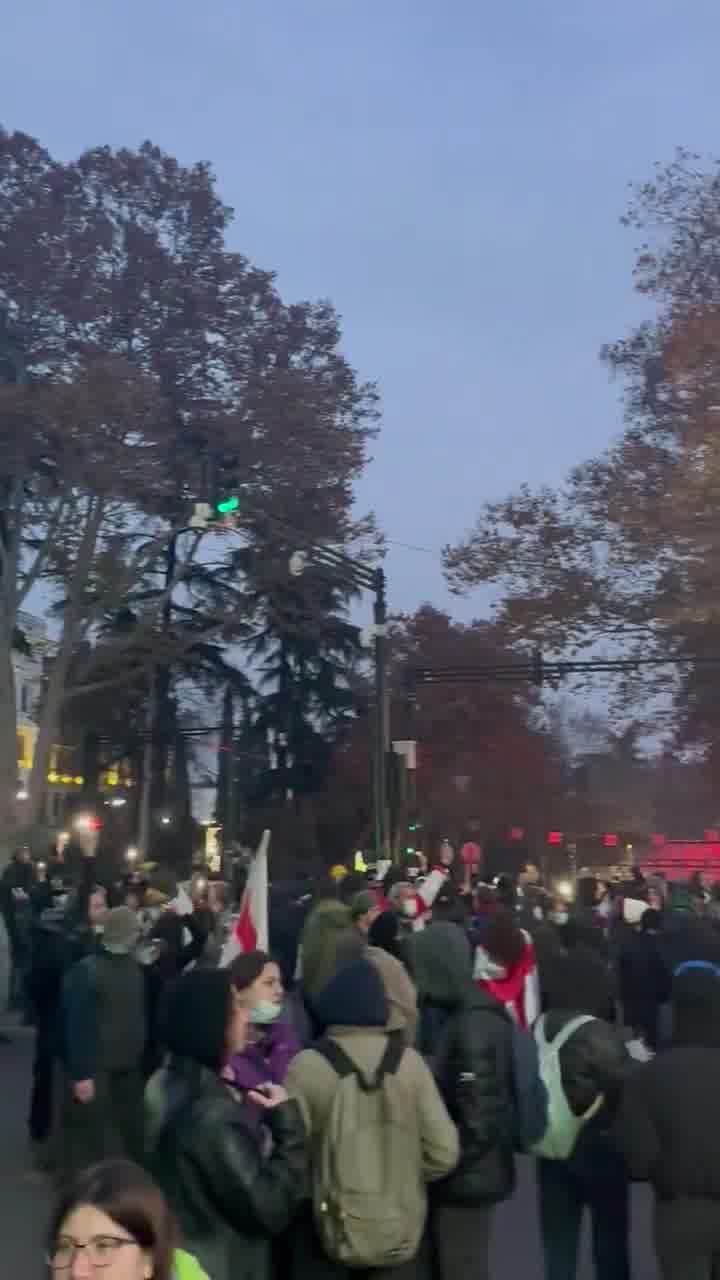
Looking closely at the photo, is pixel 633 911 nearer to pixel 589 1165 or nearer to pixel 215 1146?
pixel 589 1165


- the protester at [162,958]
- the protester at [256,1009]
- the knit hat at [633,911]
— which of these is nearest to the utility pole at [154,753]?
the knit hat at [633,911]

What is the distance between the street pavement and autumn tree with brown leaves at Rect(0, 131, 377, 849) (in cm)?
1751

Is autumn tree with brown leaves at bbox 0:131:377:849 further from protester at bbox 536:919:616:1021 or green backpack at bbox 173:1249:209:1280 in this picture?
green backpack at bbox 173:1249:209:1280

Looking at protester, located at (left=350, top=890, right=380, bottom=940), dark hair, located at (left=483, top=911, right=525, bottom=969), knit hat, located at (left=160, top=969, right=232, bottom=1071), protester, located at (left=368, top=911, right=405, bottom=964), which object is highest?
protester, located at (left=350, top=890, right=380, bottom=940)

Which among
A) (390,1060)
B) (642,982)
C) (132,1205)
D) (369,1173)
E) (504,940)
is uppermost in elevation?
(504,940)

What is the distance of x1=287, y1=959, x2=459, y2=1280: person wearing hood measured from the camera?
17.3 ft

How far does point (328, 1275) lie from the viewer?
553cm

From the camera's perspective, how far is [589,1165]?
6633mm

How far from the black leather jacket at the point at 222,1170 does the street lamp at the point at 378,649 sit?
56.8 feet

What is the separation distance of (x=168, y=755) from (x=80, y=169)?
22.8 m

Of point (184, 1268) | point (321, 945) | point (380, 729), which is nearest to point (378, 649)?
point (380, 729)

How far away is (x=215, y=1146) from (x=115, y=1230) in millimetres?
1957

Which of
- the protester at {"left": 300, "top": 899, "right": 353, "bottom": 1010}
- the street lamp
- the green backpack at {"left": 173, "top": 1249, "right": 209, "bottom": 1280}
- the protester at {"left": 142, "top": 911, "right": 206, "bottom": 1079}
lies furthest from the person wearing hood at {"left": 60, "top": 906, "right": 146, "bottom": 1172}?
the street lamp

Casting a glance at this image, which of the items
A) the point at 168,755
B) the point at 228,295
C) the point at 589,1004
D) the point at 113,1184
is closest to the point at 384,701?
the point at 228,295
